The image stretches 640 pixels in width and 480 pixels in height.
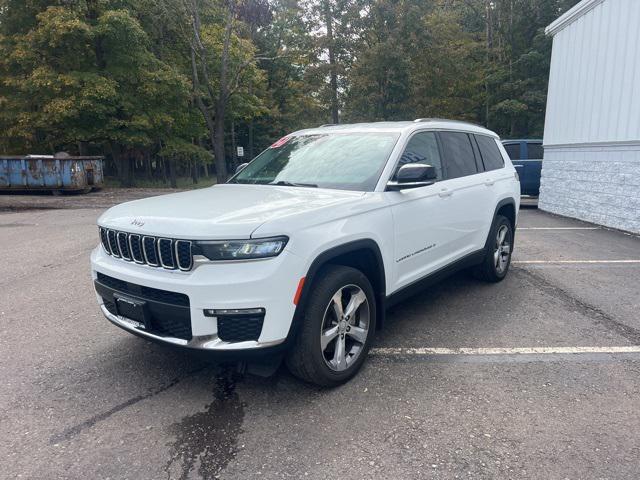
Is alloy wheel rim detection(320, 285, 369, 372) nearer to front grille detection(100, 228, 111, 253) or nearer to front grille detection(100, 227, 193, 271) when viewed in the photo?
front grille detection(100, 227, 193, 271)

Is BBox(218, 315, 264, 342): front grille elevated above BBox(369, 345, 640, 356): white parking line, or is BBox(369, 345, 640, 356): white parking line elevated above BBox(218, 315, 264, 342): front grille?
BBox(218, 315, 264, 342): front grille

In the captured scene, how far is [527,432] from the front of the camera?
2811 mm

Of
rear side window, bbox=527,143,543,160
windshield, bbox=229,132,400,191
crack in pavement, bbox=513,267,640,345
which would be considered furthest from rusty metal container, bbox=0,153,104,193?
crack in pavement, bbox=513,267,640,345

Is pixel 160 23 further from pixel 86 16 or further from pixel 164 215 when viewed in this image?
pixel 164 215

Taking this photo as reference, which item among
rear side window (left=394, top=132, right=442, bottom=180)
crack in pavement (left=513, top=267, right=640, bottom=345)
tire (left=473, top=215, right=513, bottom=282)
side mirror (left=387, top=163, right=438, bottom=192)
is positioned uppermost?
rear side window (left=394, top=132, right=442, bottom=180)

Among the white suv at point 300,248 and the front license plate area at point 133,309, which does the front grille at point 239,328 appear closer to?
the white suv at point 300,248

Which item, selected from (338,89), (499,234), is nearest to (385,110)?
(338,89)

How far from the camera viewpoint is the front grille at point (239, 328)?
2783 mm

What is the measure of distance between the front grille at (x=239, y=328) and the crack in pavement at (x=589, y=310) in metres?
3.30

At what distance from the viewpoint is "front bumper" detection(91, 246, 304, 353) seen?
274 cm

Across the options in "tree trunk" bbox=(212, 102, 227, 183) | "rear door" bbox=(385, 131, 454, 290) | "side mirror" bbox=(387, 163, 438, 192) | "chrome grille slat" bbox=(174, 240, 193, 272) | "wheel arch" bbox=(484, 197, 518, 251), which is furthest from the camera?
"tree trunk" bbox=(212, 102, 227, 183)

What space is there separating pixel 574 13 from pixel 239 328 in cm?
1223

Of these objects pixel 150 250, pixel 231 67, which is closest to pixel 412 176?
pixel 150 250

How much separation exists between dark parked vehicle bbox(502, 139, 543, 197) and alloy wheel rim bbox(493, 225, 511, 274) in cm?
951
